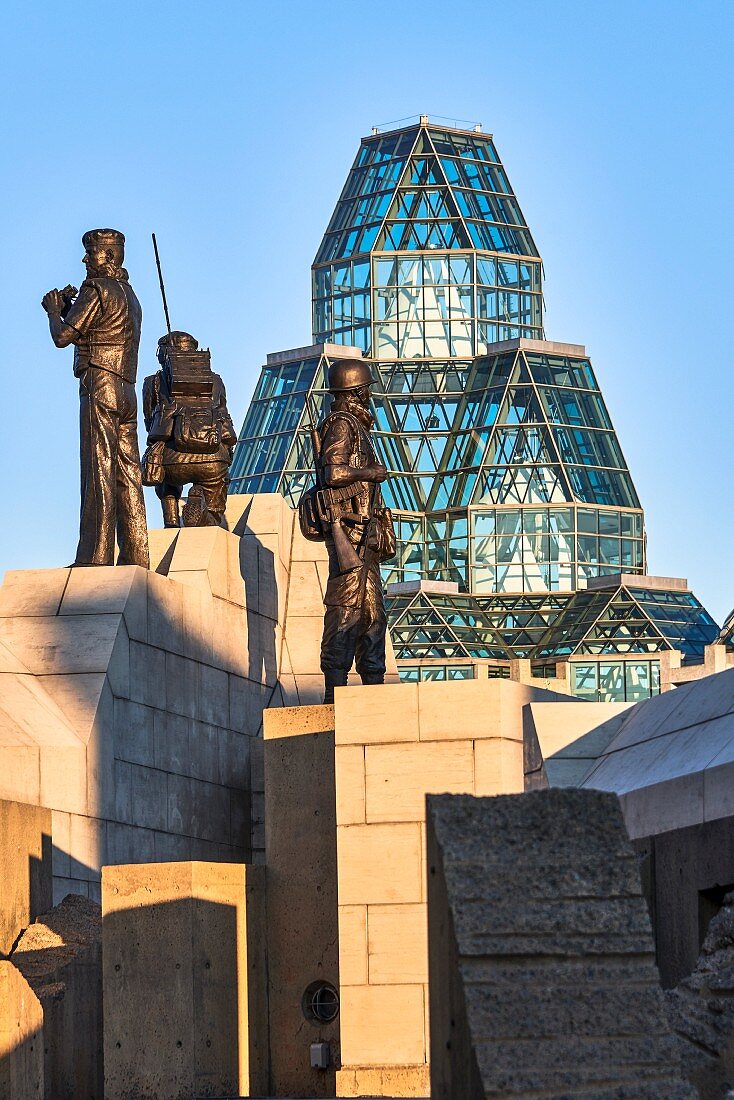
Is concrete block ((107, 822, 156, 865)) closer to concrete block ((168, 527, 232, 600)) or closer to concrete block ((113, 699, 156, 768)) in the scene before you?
concrete block ((113, 699, 156, 768))

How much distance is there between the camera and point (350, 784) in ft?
38.8

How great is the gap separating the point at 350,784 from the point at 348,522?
72.3 inches

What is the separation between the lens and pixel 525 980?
5.13 meters

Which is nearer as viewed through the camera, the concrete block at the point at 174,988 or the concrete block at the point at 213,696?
the concrete block at the point at 174,988

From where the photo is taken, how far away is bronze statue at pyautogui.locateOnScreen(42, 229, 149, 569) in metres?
18.2

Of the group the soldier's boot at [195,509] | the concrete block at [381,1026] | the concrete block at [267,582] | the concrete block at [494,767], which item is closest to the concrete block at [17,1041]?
the concrete block at [381,1026]

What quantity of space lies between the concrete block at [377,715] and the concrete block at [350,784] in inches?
2.2

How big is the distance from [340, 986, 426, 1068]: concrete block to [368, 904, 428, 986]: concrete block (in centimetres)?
6

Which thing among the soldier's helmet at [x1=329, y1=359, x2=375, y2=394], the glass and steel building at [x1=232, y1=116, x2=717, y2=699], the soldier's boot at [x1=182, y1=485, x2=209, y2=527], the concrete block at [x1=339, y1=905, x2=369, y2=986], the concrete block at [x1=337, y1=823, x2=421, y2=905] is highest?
the glass and steel building at [x1=232, y1=116, x2=717, y2=699]

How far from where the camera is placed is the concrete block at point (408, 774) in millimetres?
11750

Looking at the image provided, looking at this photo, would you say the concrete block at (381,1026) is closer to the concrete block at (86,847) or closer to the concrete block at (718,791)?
the concrete block at (718,791)

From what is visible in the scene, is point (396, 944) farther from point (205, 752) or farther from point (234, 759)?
point (234, 759)

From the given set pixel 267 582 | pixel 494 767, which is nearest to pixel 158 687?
pixel 267 582

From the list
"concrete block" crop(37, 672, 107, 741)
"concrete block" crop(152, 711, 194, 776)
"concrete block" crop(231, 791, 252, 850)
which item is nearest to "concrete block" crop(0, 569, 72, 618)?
"concrete block" crop(37, 672, 107, 741)
